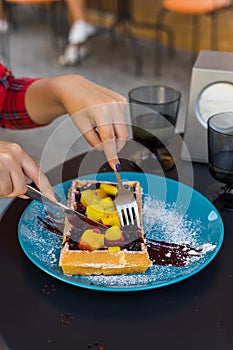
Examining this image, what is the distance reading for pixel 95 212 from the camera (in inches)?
34.2

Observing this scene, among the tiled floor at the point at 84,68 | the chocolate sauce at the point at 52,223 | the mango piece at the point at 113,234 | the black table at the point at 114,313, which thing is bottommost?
the tiled floor at the point at 84,68

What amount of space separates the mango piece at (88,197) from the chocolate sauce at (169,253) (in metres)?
0.13

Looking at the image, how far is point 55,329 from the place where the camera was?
28.7 inches

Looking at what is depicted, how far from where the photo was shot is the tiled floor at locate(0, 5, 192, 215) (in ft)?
8.91

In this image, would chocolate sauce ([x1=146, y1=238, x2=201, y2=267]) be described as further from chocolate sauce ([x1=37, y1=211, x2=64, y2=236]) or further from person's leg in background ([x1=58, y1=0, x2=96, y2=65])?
person's leg in background ([x1=58, y1=0, x2=96, y2=65])

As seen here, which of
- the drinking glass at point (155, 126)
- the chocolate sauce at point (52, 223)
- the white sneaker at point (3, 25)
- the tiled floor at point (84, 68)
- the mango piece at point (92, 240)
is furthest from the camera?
the white sneaker at point (3, 25)

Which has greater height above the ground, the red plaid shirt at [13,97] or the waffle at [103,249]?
the red plaid shirt at [13,97]

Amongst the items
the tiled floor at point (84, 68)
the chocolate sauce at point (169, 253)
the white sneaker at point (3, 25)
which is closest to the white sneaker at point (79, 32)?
the tiled floor at point (84, 68)

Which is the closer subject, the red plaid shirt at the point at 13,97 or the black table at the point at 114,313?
the black table at the point at 114,313

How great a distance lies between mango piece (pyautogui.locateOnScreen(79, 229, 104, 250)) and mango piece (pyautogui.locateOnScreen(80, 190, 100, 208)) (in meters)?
0.09

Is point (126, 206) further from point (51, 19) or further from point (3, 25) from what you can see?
point (51, 19)

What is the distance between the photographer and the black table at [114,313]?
27.8 inches

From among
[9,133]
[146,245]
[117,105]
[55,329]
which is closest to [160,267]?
[146,245]

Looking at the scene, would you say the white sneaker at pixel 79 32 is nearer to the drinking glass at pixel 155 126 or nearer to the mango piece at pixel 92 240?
the drinking glass at pixel 155 126
